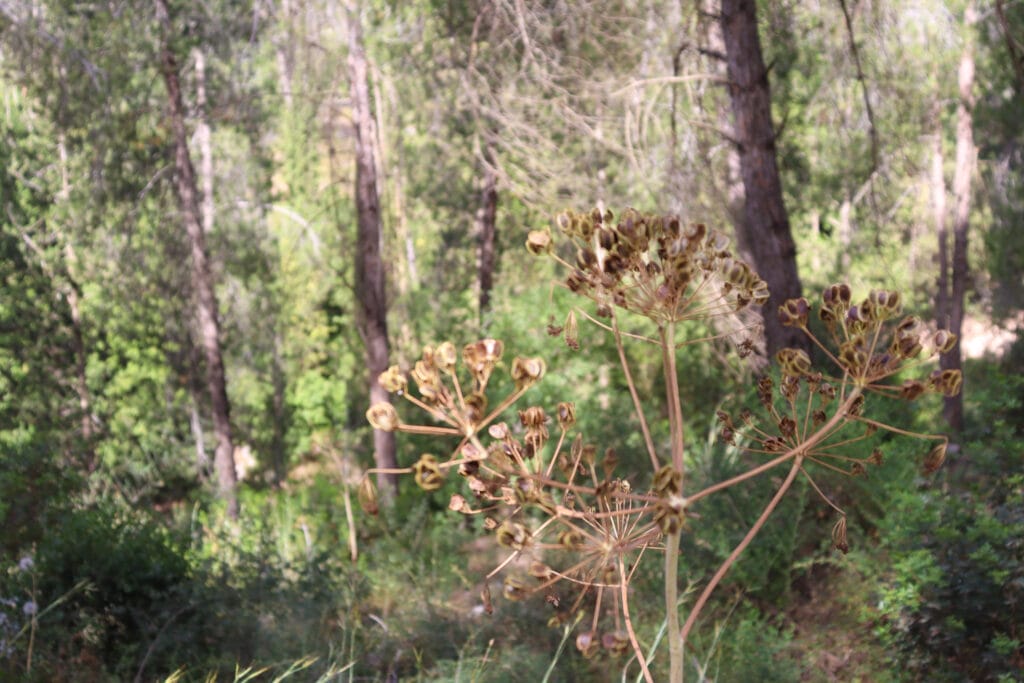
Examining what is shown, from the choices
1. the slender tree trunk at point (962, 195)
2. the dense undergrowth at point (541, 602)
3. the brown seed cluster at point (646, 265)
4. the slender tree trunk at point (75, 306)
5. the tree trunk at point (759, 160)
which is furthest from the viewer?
the slender tree trunk at point (75, 306)

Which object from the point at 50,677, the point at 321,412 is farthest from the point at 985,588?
the point at 321,412

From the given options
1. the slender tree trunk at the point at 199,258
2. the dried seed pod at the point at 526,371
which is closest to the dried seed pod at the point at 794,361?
the dried seed pod at the point at 526,371

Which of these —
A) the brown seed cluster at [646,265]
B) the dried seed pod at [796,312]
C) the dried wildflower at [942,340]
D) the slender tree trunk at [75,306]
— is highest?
the brown seed cluster at [646,265]

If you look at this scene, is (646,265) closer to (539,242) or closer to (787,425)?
(539,242)

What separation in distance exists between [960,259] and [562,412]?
14.5 metres

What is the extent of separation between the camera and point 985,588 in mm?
3678

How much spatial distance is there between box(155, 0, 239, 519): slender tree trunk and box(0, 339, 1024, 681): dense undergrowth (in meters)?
7.36

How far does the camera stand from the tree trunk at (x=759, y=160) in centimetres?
582

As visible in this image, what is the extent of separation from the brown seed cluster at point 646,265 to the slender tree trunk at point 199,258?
1201 cm

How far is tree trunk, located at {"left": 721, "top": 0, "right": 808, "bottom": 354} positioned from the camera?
582 centimetres

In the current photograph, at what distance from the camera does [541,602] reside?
4.77m

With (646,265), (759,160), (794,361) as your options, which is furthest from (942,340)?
(759,160)

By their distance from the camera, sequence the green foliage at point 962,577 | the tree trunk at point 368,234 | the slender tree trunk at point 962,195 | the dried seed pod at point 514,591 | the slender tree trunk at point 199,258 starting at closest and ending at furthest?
the dried seed pod at point 514,591, the green foliage at point 962,577, the tree trunk at point 368,234, the slender tree trunk at point 199,258, the slender tree trunk at point 962,195

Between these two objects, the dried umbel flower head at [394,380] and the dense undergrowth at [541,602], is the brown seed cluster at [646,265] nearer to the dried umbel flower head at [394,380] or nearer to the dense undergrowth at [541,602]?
the dried umbel flower head at [394,380]
